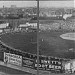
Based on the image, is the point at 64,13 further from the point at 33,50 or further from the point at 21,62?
the point at 21,62

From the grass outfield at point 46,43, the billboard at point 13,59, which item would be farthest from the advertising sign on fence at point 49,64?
the billboard at point 13,59

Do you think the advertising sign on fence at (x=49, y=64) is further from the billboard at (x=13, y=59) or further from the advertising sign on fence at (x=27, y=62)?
the billboard at (x=13, y=59)

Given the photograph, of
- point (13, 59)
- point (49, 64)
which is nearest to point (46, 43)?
point (49, 64)

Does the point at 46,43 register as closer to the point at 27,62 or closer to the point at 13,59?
the point at 27,62

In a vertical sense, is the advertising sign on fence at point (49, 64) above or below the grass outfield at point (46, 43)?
below
